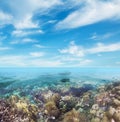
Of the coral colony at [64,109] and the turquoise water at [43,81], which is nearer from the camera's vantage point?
the coral colony at [64,109]

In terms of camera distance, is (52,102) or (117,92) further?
(117,92)

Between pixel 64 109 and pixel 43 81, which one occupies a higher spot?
pixel 43 81

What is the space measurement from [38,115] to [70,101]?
106 inches

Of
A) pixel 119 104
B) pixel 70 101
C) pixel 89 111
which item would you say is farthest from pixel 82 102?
pixel 119 104

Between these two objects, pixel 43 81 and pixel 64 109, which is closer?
pixel 64 109

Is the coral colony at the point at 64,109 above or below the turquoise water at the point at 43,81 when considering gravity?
below

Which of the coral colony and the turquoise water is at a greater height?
the turquoise water

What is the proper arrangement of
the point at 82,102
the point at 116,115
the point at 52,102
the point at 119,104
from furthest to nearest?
the point at 82,102
the point at 52,102
the point at 119,104
the point at 116,115

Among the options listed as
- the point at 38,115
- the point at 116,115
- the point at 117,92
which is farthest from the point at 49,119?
the point at 117,92

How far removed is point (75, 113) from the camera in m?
11.2

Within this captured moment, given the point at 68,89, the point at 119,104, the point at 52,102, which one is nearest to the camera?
the point at 119,104

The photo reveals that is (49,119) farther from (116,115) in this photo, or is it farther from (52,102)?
(116,115)

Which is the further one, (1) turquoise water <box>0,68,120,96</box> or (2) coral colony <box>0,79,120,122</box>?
(1) turquoise water <box>0,68,120,96</box>

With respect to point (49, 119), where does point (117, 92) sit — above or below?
above
